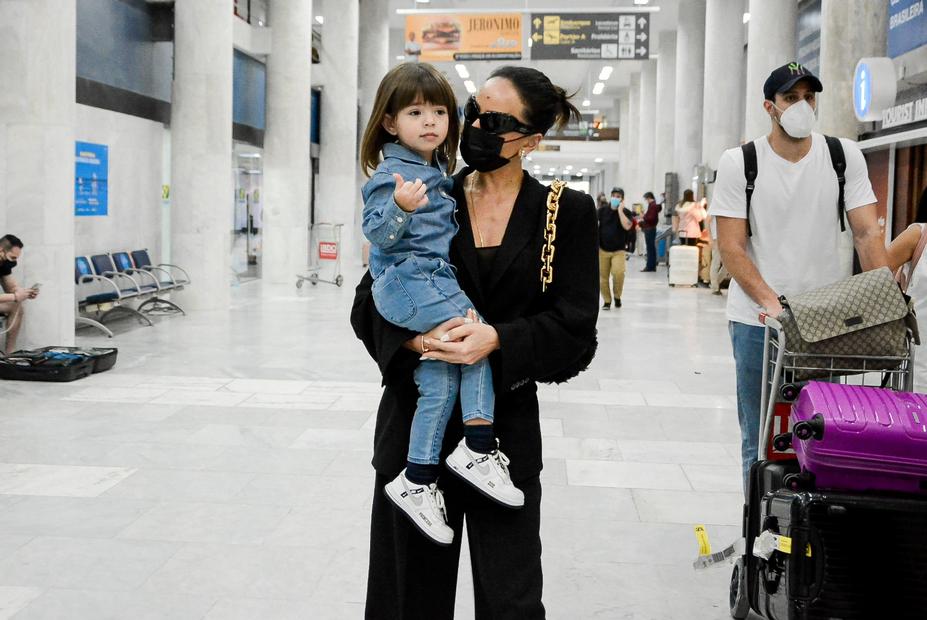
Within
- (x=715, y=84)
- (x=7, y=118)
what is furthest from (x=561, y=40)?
(x=7, y=118)

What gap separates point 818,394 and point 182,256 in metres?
13.1

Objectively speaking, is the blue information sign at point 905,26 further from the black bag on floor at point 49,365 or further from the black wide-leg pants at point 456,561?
the black wide-leg pants at point 456,561

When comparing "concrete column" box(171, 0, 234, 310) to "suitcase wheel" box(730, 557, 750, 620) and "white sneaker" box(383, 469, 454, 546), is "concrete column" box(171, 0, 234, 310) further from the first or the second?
"white sneaker" box(383, 469, 454, 546)

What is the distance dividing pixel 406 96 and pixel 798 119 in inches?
67.9

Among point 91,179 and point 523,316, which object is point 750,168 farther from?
point 91,179

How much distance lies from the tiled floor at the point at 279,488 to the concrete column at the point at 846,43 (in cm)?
338

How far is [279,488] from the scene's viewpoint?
5617mm

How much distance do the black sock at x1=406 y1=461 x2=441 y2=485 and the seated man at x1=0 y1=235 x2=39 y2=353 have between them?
801 centimetres

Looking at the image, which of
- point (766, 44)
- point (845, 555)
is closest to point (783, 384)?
point (845, 555)

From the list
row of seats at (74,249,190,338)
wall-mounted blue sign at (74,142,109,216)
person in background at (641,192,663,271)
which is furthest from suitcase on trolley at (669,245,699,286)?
wall-mounted blue sign at (74,142,109,216)

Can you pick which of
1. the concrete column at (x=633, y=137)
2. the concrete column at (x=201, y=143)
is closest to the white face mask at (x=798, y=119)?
the concrete column at (x=201, y=143)

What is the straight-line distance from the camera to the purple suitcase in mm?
2746

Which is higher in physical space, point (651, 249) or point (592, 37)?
point (592, 37)

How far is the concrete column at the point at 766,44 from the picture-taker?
17266mm
